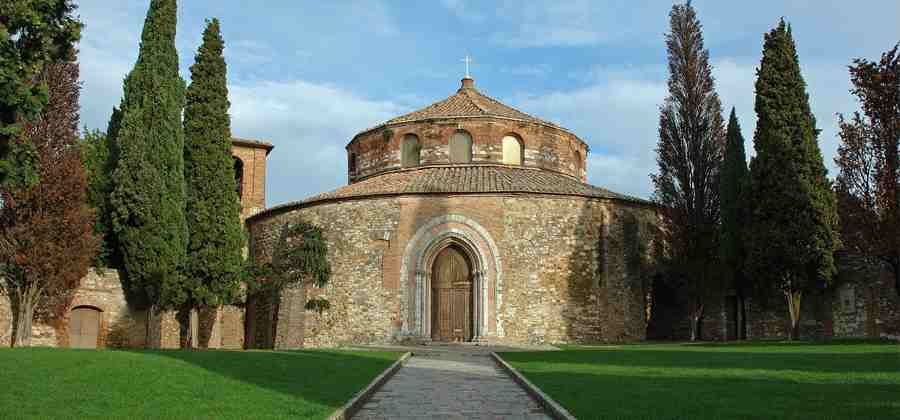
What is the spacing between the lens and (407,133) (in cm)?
3472

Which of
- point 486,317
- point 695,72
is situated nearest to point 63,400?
point 486,317

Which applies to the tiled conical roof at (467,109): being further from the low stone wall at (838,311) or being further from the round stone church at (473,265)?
the low stone wall at (838,311)

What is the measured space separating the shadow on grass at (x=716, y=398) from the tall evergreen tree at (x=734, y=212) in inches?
673

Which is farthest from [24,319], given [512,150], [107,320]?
[512,150]

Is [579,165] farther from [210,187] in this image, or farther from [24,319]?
[24,319]

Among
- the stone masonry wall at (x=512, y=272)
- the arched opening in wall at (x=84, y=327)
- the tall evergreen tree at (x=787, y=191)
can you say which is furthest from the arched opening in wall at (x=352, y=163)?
the tall evergreen tree at (x=787, y=191)

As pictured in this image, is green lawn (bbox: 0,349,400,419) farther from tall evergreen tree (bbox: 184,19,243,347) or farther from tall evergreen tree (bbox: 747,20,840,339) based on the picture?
tall evergreen tree (bbox: 747,20,840,339)

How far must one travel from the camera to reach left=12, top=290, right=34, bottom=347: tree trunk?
911 inches

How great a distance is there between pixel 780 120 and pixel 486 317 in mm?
11979

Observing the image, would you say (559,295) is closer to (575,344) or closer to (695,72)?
(575,344)

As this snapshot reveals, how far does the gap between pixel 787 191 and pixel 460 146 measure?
13.0m

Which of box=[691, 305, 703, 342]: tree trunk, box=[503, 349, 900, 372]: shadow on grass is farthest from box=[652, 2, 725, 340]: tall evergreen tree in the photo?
box=[503, 349, 900, 372]: shadow on grass

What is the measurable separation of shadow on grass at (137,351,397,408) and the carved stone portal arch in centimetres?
722

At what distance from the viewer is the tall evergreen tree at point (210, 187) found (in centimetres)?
2730
